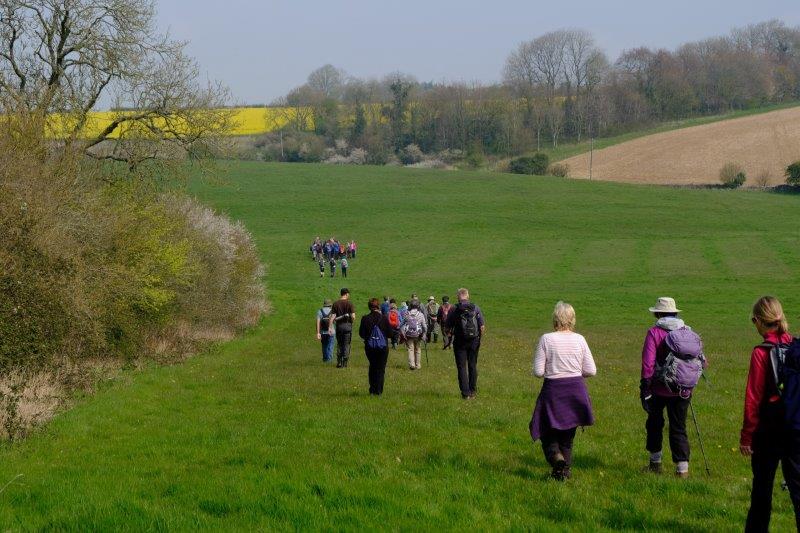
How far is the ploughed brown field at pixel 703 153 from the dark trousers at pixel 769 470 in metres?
86.0

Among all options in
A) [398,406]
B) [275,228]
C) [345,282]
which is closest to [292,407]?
[398,406]

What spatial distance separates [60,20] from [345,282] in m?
26.0

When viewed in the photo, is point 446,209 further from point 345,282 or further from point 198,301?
point 198,301

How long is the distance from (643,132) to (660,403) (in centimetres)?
11600

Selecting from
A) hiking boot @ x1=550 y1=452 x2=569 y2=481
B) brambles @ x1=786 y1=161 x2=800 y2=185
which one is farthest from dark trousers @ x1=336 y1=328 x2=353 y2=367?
brambles @ x1=786 y1=161 x2=800 y2=185

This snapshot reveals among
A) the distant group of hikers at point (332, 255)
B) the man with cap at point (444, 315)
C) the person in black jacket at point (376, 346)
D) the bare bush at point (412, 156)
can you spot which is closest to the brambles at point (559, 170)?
the bare bush at point (412, 156)

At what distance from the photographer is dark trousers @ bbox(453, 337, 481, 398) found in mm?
13859

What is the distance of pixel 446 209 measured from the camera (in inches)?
2970

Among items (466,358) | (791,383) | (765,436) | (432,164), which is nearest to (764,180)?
(432,164)

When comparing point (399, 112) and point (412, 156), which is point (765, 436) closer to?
point (412, 156)

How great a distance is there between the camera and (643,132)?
118 meters

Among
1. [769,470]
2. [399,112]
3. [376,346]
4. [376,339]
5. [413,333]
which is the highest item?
[399,112]

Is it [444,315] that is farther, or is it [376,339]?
[444,315]

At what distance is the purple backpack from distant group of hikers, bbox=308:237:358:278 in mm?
42633
